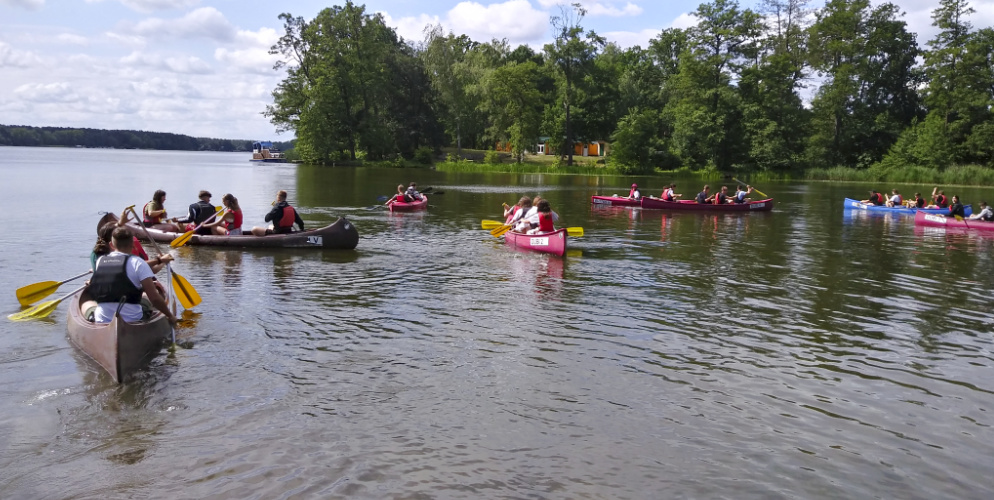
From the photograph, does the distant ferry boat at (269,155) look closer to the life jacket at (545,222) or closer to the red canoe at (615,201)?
the red canoe at (615,201)

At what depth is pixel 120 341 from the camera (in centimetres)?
840

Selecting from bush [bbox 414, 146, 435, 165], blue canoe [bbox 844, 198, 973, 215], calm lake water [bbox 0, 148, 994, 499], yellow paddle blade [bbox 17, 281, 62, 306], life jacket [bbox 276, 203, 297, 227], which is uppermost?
bush [bbox 414, 146, 435, 165]

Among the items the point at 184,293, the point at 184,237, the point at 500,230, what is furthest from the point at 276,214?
the point at 184,293

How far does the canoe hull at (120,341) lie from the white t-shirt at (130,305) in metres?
0.16

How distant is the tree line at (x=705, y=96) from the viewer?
69562mm

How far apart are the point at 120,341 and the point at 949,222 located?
29504 millimetres

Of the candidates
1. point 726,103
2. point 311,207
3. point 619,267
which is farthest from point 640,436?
point 726,103

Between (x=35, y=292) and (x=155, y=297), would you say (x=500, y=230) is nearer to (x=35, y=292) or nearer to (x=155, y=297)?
(x=35, y=292)

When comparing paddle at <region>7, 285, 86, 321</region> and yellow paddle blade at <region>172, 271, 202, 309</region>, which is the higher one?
yellow paddle blade at <region>172, 271, 202, 309</region>

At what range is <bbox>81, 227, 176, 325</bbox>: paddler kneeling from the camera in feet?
29.1

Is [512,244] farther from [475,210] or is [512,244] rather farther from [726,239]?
[475,210]

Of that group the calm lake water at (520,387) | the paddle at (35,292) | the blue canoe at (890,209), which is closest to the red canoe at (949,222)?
the blue canoe at (890,209)

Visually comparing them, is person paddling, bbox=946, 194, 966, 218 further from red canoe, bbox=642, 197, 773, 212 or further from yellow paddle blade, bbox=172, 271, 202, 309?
yellow paddle blade, bbox=172, 271, 202, 309

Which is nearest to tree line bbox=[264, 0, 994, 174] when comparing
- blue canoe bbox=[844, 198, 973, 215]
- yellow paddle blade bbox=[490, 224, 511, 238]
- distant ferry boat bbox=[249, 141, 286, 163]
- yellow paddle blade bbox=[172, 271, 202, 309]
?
distant ferry boat bbox=[249, 141, 286, 163]
